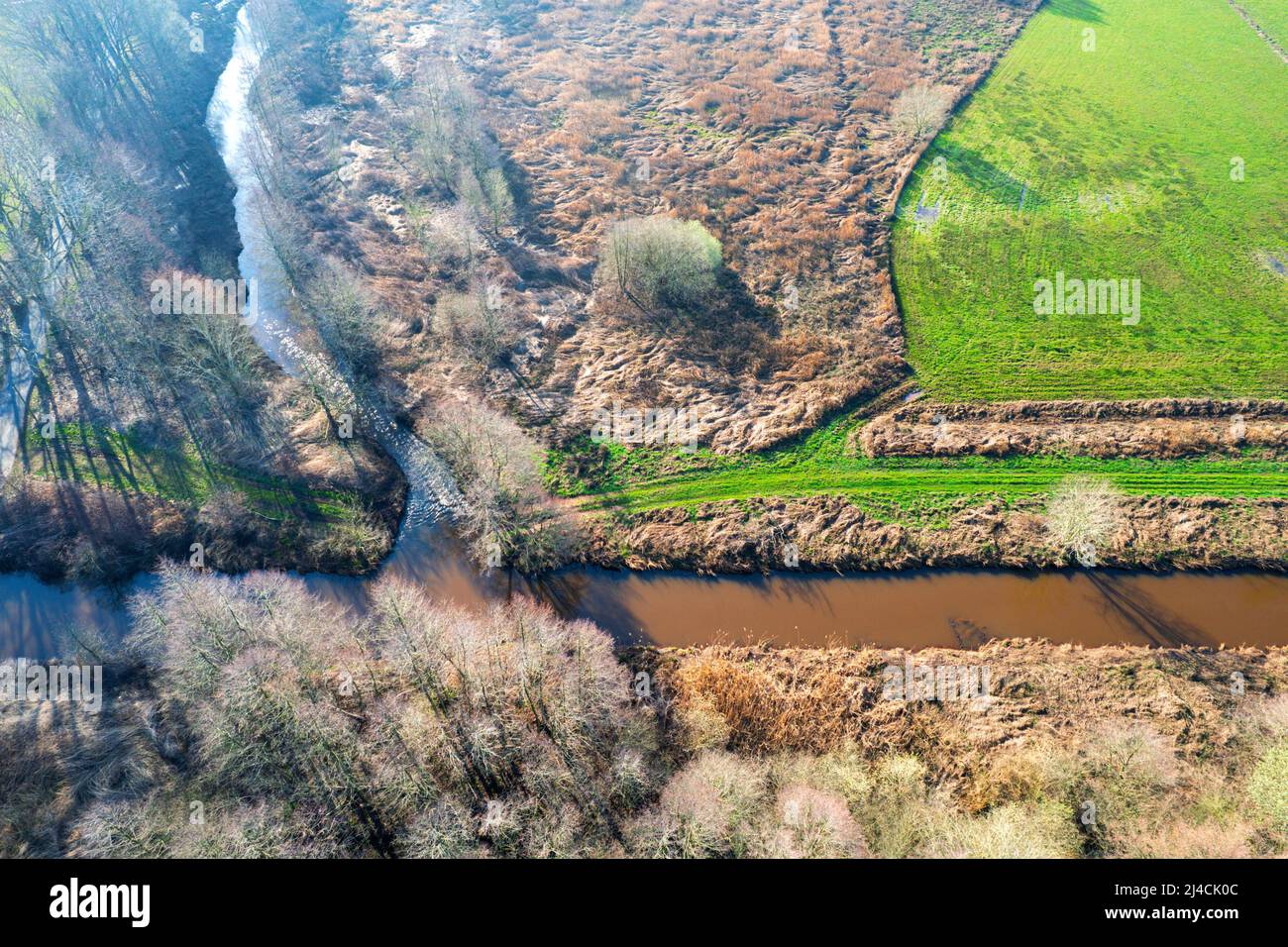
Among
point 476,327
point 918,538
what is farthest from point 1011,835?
point 476,327

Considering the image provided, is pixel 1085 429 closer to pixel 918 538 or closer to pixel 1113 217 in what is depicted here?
pixel 918 538

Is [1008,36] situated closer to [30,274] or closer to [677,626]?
[677,626]

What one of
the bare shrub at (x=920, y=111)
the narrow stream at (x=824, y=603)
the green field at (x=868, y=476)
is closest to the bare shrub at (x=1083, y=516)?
the green field at (x=868, y=476)

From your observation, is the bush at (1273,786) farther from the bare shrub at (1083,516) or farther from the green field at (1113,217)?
the green field at (1113,217)

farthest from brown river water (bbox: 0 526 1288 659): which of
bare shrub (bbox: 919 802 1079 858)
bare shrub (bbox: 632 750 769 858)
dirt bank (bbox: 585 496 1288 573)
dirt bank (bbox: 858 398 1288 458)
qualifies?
bare shrub (bbox: 919 802 1079 858)

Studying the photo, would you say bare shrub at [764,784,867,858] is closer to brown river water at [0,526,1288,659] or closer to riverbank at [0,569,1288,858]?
riverbank at [0,569,1288,858]

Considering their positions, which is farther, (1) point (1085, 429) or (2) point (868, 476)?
(1) point (1085, 429)

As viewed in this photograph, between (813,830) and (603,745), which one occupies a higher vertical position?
(813,830)
